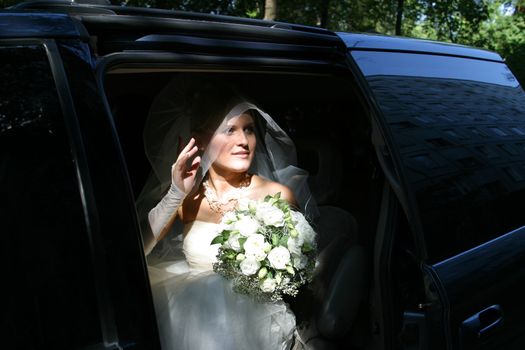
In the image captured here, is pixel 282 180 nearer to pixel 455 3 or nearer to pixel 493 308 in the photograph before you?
pixel 493 308

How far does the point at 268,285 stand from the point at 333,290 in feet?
1.62

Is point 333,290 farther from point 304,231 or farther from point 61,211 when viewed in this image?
point 61,211

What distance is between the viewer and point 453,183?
2002mm

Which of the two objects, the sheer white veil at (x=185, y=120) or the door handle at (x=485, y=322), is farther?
the sheer white veil at (x=185, y=120)

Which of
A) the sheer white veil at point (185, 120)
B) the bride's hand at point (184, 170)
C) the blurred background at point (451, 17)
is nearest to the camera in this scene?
the bride's hand at point (184, 170)

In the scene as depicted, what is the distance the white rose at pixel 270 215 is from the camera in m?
2.02

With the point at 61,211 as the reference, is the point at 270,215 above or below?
below

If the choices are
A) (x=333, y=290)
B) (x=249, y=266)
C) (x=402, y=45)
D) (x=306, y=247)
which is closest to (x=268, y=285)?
(x=249, y=266)

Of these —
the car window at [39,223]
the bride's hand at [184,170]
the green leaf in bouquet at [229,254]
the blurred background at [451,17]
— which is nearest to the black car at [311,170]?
the car window at [39,223]

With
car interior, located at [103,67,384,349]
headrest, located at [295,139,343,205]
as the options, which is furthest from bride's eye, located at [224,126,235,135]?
headrest, located at [295,139,343,205]

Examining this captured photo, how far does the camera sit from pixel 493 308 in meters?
1.87

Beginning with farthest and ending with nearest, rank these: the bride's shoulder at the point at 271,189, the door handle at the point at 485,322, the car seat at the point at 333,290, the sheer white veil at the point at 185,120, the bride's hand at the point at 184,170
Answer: the bride's shoulder at the point at 271,189 < the sheer white veil at the point at 185,120 < the car seat at the point at 333,290 < the bride's hand at the point at 184,170 < the door handle at the point at 485,322

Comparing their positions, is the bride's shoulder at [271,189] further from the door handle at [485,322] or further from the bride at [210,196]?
the door handle at [485,322]

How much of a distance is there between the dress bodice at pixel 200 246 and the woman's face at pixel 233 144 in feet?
1.00
